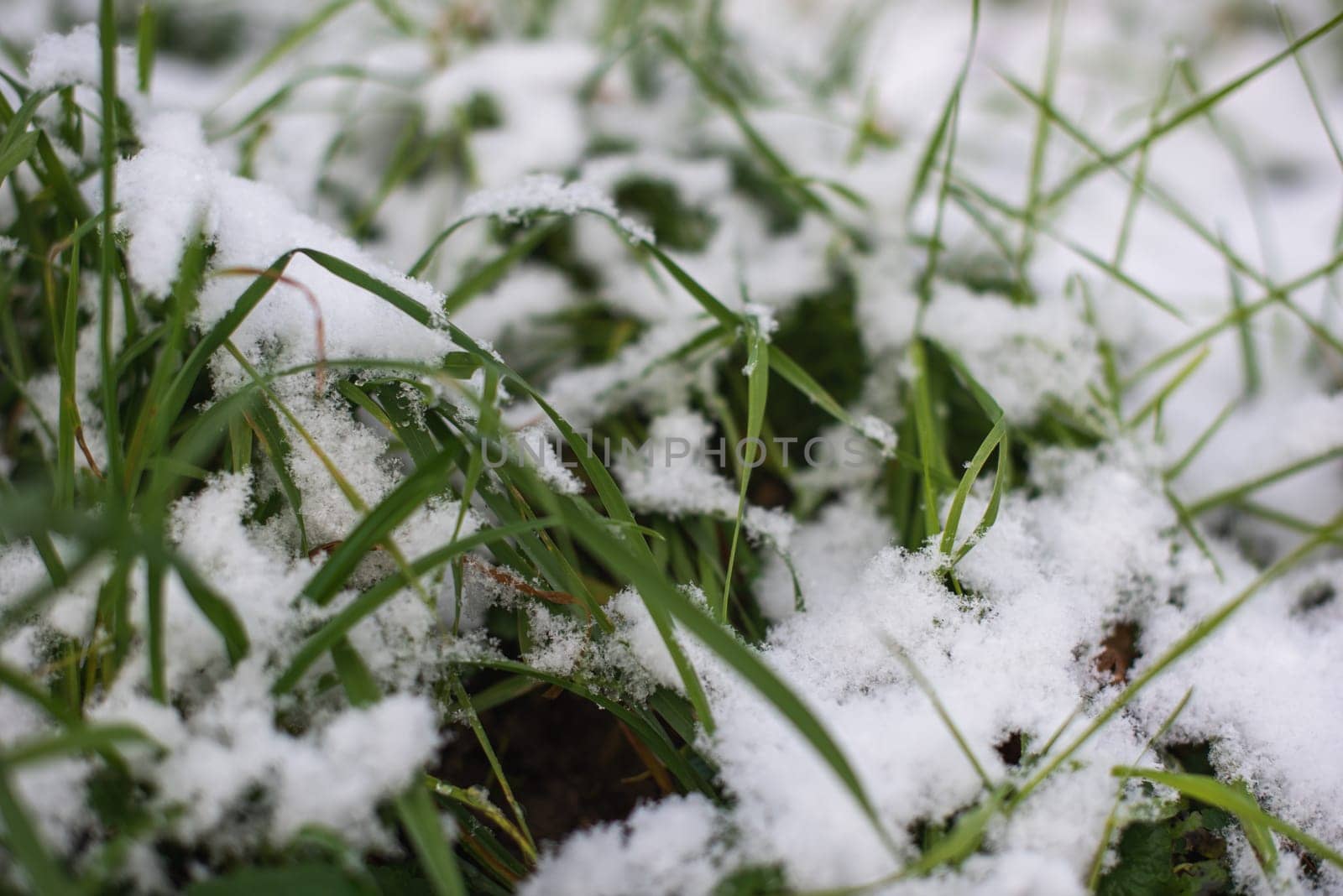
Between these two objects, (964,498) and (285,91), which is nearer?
(964,498)

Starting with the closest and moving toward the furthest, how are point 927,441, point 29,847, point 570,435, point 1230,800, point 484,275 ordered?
point 29,847 < point 1230,800 < point 570,435 < point 927,441 < point 484,275

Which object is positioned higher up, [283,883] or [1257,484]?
[283,883]

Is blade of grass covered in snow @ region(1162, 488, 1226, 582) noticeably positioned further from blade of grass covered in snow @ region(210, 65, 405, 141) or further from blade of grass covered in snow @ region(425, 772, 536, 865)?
blade of grass covered in snow @ region(210, 65, 405, 141)

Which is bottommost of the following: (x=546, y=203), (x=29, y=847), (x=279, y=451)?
(x=29, y=847)

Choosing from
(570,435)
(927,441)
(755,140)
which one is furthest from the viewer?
(755,140)

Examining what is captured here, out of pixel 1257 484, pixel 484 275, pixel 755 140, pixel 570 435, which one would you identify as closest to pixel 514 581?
pixel 570 435

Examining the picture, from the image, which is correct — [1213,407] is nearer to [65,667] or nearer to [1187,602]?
[1187,602]

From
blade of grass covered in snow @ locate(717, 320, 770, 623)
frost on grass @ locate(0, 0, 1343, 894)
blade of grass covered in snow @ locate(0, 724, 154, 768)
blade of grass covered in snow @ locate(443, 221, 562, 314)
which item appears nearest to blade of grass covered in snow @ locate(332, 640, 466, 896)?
frost on grass @ locate(0, 0, 1343, 894)

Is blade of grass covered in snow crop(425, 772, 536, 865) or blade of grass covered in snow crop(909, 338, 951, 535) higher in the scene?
blade of grass covered in snow crop(909, 338, 951, 535)

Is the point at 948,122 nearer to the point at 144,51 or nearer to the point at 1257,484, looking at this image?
the point at 1257,484

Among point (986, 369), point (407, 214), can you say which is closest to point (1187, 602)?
point (986, 369)
